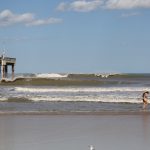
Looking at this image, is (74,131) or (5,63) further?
(5,63)

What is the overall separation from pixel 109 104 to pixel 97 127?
983cm

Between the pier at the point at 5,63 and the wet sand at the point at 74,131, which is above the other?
the pier at the point at 5,63

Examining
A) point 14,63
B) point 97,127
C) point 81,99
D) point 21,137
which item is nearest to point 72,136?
point 21,137

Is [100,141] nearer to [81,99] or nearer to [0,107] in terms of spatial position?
[0,107]

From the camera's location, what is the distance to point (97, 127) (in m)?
15.6

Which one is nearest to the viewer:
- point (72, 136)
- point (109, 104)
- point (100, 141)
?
point (100, 141)

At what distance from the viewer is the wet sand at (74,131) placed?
464 inches

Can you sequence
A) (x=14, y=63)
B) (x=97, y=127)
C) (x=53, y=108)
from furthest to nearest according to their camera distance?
(x=14, y=63), (x=53, y=108), (x=97, y=127)

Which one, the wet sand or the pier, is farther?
the pier

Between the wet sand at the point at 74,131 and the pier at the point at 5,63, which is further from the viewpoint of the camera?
the pier at the point at 5,63

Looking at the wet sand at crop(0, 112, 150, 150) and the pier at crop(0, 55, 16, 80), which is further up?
the pier at crop(0, 55, 16, 80)

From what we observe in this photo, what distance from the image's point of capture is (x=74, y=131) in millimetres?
14367

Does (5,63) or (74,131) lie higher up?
(5,63)

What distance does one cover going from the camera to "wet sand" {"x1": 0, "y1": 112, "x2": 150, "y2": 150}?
38.7 ft
